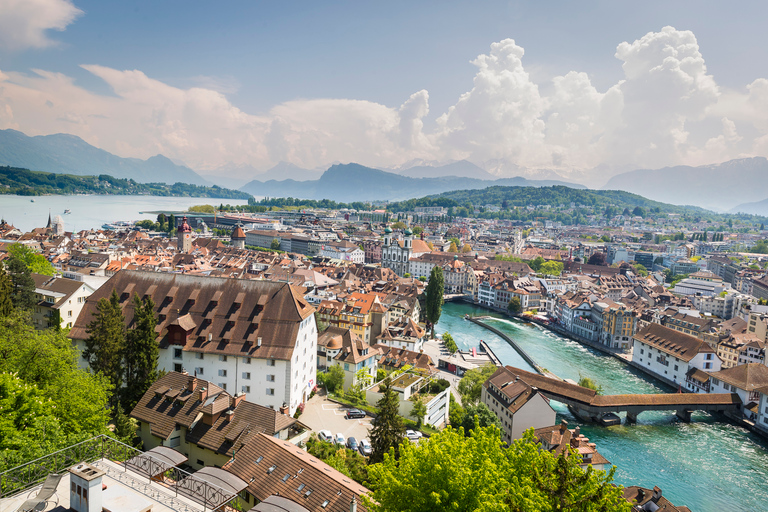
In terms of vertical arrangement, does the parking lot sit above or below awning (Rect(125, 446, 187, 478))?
below

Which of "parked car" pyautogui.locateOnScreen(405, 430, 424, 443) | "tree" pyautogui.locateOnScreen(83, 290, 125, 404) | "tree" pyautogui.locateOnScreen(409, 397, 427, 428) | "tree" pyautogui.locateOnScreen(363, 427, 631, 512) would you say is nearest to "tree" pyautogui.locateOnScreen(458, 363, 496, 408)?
"tree" pyautogui.locateOnScreen(409, 397, 427, 428)

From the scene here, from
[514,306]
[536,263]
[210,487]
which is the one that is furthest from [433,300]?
[536,263]

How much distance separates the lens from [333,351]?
34.8m

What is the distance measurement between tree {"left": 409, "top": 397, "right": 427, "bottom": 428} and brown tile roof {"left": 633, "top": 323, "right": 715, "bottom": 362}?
2974 cm

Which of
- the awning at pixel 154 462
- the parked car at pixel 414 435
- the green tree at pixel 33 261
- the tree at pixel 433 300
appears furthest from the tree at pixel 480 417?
the green tree at pixel 33 261

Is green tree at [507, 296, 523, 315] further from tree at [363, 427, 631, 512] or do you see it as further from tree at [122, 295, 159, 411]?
tree at [363, 427, 631, 512]

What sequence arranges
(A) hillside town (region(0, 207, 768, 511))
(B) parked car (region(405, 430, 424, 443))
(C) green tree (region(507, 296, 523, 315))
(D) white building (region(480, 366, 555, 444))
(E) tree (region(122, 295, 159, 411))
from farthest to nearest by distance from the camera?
(C) green tree (region(507, 296, 523, 315)) < (D) white building (region(480, 366, 555, 444)) < (B) parked car (region(405, 430, 424, 443)) < (E) tree (region(122, 295, 159, 411)) < (A) hillside town (region(0, 207, 768, 511))

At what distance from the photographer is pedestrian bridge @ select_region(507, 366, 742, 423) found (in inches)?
1430

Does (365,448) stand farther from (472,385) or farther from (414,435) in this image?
(472,385)

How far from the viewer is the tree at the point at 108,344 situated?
22.1 meters

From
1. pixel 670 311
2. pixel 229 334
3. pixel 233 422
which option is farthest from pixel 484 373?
pixel 670 311

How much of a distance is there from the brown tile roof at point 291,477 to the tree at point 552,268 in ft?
311

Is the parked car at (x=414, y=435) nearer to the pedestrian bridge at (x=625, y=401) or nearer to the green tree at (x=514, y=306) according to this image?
the pedestrian bridge at (x=625, y=401)

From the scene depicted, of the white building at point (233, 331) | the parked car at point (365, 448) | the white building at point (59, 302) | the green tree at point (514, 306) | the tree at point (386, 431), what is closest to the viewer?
the tree at point (386, 431)
